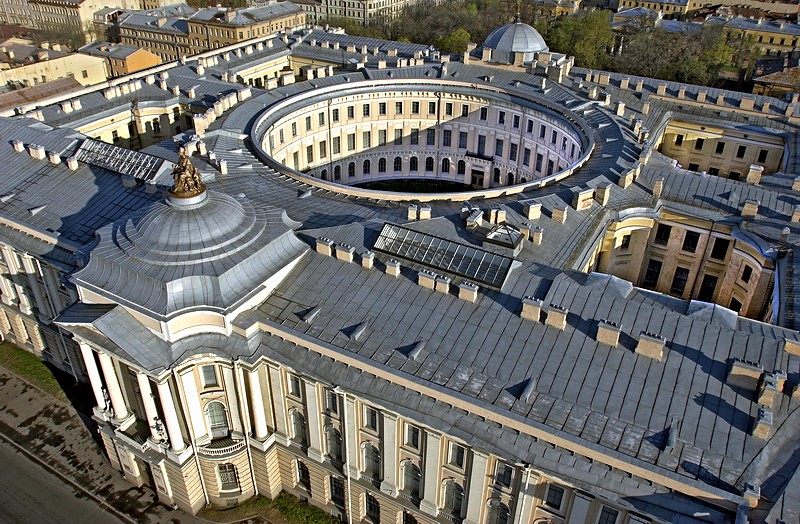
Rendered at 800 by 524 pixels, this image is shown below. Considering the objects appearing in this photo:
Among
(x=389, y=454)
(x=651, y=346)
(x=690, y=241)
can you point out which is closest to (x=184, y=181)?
(x=389, y=454)

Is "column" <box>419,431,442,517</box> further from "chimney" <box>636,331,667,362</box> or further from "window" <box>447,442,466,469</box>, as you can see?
"chimney" <box>636,331,667,362</box>

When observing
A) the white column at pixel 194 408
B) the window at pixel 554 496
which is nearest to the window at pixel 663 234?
the window at pixel 554 496

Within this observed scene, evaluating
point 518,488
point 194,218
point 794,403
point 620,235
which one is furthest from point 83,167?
point 794,403

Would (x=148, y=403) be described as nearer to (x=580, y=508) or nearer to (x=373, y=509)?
(x=373, y=509)

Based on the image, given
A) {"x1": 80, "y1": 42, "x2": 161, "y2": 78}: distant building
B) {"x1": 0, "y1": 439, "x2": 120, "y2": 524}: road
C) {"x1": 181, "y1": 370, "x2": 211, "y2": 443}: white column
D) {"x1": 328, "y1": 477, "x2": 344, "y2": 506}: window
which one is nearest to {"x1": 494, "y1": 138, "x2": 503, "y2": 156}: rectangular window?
{"x1": 328, "y1": 477, "x2": 344, "y2": 506}: window

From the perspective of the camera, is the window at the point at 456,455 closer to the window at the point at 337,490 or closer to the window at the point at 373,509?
the window at the point at 373,509

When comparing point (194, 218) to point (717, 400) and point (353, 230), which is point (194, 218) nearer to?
point (353, 230)
